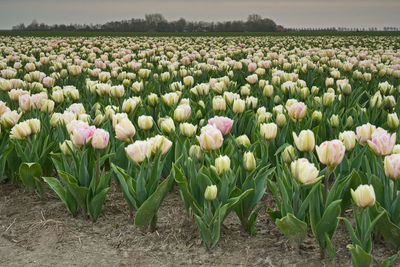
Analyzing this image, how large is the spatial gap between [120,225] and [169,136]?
0.84 meters

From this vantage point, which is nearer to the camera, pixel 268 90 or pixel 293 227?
pixel 293 227

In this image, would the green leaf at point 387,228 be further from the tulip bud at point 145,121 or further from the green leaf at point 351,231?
the tulip bud at point 145,121

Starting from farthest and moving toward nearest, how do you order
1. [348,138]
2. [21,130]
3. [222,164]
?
[21,130]
[348,138]
[222,164]

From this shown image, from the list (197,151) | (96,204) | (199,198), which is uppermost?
(197,151)

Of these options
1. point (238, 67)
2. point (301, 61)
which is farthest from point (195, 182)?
point (301, 61)

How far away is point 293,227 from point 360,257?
41cm

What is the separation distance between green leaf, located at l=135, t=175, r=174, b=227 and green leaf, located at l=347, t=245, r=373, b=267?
106 cm

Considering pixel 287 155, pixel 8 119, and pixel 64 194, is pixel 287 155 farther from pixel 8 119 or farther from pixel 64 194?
pixel 8 119

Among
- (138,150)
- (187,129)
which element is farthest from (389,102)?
(138,150)

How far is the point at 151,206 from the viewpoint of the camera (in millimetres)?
2863

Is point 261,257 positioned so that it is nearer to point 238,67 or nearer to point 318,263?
point 318,263

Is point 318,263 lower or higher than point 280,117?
lower

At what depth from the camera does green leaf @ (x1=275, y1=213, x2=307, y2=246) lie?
8.38 ft

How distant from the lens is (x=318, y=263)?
104 inches
